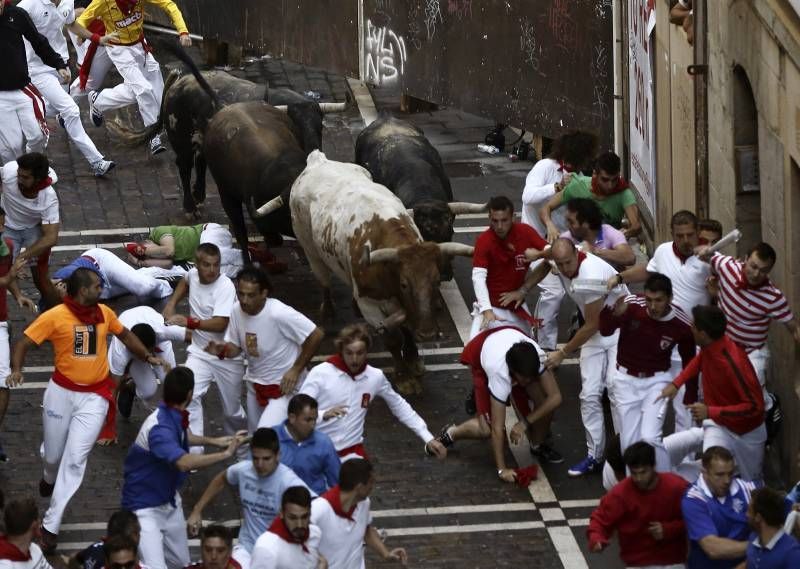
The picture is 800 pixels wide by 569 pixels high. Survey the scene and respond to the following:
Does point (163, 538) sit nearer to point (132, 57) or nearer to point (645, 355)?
point (645, 355)

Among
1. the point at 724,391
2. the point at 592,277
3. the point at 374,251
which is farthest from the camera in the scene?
the point at 374,251

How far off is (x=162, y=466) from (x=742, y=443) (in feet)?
12.2

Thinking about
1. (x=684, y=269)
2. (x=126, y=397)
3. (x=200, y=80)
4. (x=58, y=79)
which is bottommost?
(x=126, y=397)

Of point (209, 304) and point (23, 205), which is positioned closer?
point (209, 304)

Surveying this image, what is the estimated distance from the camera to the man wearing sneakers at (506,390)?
13062mm

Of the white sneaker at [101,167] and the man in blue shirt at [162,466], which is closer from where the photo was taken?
the man in blue shirt at [162,466]

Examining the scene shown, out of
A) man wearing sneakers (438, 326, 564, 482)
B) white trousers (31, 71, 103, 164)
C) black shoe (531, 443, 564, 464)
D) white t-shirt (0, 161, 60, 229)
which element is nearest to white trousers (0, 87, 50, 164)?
white trousers (31, 71, 103, 164)

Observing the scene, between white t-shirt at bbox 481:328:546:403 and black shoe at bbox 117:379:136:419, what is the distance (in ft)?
9.60

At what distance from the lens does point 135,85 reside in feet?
69.4

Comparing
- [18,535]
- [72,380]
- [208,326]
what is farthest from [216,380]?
[18,535]

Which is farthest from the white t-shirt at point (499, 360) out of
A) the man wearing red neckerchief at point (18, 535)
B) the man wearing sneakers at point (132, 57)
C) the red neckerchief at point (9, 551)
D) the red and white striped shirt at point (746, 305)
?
the man wearing sneakers at point (132, 57)

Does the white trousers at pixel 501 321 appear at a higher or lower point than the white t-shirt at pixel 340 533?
higher

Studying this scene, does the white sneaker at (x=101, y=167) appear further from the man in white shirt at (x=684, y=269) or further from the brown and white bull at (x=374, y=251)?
the man in white shirt at (x=684, y=269)

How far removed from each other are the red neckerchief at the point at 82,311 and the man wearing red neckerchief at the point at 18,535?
2.40 meters
